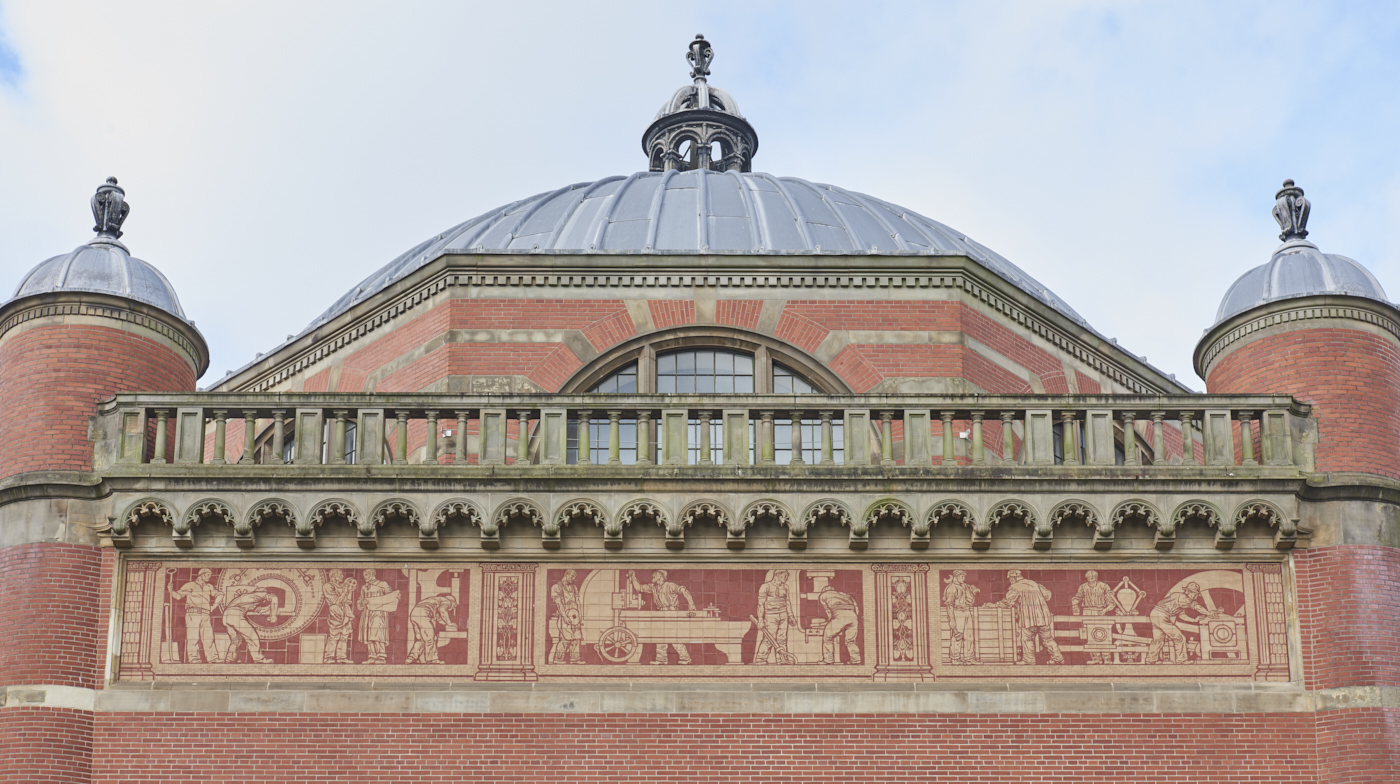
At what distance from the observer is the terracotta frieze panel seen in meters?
20.9

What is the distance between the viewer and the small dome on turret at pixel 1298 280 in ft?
76.8

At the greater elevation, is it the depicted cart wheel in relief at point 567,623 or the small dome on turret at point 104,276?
the small dome on turret at point 104,276

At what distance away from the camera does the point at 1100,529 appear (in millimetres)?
21188

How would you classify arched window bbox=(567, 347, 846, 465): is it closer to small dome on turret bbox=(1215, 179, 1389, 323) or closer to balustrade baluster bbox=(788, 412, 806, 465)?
balustrade baluster bbox=(788, 412, 806, 465)

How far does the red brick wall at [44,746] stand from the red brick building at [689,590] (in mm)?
43

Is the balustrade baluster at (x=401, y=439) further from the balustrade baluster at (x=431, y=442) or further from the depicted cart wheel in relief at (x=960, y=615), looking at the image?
the depicted cart wheel in relief at (x=960, y=615)

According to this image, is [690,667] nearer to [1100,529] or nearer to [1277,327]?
[1100,529]

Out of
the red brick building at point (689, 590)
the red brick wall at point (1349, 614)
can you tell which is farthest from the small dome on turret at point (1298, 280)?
the red brick wall at point (1349, 614)

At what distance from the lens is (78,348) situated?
22672mm

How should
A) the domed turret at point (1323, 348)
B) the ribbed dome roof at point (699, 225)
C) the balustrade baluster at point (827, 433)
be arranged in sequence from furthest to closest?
1. the ribbed dome roof at point (699, 225)
2. the domed turret at point (1323, 348)
3. the balustrade baluster at point (827, 433)

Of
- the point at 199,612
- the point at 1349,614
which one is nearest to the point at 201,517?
the point at 199,612

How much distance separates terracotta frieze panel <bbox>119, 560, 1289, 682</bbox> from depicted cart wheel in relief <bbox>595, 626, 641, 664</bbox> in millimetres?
16

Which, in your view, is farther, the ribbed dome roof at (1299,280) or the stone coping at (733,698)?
the ribbed dome roof at (1299,280)

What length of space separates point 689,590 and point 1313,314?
8.69m
